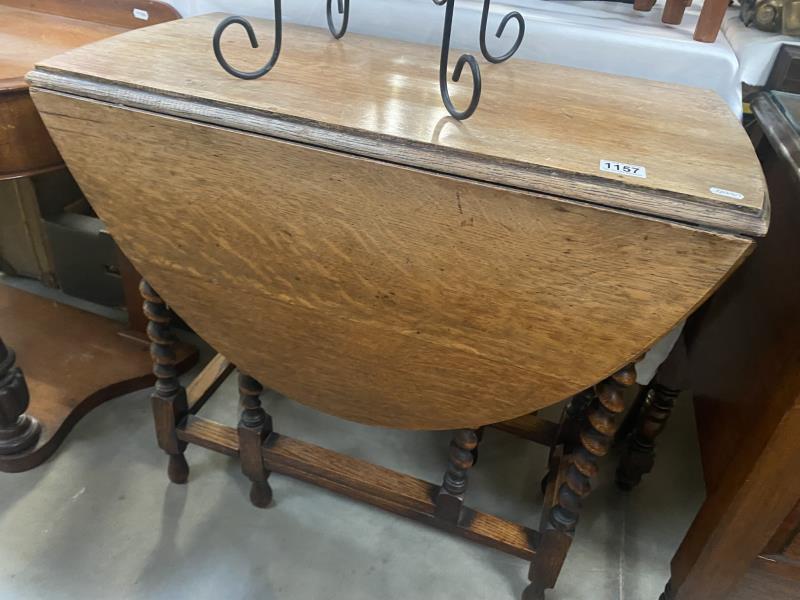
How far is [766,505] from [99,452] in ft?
4.21

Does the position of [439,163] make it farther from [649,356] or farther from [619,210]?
[649,356]

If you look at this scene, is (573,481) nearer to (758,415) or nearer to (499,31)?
(758,415)

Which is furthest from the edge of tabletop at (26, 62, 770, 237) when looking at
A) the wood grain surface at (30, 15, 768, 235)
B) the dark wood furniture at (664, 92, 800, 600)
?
the dark wood furniture at (664, 92, 800, 600)

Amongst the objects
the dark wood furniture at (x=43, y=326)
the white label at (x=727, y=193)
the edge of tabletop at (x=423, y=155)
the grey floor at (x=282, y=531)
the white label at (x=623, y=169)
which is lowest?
the grey floor at (x=282, y=531)

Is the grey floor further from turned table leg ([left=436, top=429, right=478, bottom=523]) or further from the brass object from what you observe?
the brass object

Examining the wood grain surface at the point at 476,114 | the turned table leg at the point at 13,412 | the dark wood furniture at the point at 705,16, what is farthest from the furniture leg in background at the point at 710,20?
the turned table leg at the point at 13,412

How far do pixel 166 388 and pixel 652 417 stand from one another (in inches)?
37.8

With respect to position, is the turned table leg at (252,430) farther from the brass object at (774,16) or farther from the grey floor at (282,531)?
the brass object at (774,16)

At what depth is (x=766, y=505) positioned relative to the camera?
0.88 m

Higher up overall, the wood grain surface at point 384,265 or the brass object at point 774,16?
the brass object at point 774,16

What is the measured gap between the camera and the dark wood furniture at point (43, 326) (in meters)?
0.99

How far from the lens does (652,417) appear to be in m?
1.24

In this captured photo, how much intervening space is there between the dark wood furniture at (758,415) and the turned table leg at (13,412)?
1.28 metres

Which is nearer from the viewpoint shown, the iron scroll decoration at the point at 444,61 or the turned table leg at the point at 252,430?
the iron scroll decoration at the point at 444,61
